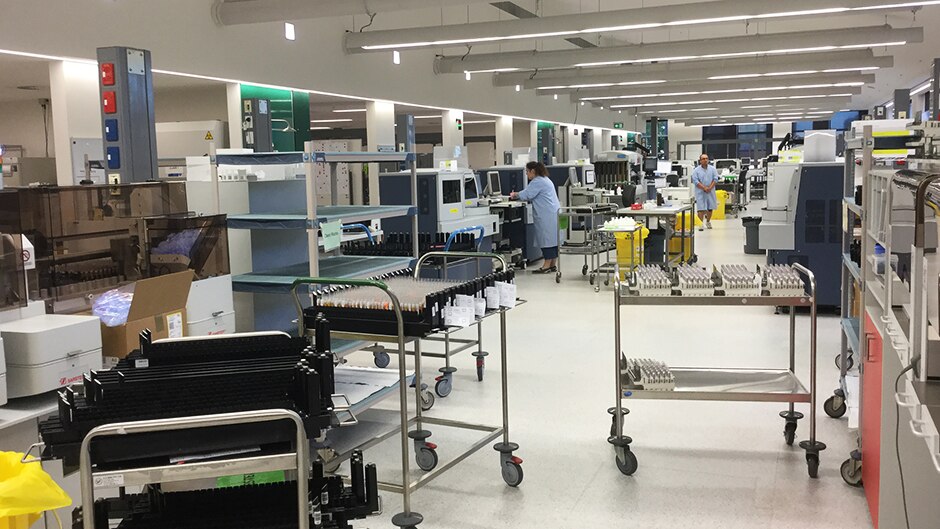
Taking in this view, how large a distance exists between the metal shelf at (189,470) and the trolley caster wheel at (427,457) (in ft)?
6.59

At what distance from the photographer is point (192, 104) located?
32.4 feet

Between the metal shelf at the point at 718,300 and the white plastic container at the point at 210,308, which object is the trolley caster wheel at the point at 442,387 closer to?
the white plastic container at the point at 210,308

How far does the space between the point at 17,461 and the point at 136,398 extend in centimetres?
47

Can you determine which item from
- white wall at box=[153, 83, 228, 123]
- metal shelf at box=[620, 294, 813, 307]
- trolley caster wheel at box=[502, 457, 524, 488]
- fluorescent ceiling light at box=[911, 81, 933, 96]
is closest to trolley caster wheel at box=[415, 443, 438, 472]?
trolley caster wheel at box=[502, 457, 524, 488]

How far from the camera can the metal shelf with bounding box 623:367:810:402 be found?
3.68 metres

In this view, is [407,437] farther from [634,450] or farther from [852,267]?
[852,267]

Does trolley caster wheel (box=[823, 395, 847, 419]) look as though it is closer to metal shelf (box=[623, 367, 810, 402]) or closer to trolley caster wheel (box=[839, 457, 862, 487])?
metal shelf (box=[623, 367, 810, 402])

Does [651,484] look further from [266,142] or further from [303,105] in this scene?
[303,105]

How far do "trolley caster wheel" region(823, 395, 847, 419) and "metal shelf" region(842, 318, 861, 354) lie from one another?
0.49 m

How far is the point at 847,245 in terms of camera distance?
4.48m

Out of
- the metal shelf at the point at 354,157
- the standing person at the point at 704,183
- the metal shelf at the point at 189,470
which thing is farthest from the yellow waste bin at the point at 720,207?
the metal shelf at the point at 189,470

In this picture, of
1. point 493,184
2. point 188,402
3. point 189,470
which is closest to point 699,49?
point 493,184

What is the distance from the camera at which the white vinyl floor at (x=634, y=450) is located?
335 centimetres

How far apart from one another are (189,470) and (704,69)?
46.2 feet
